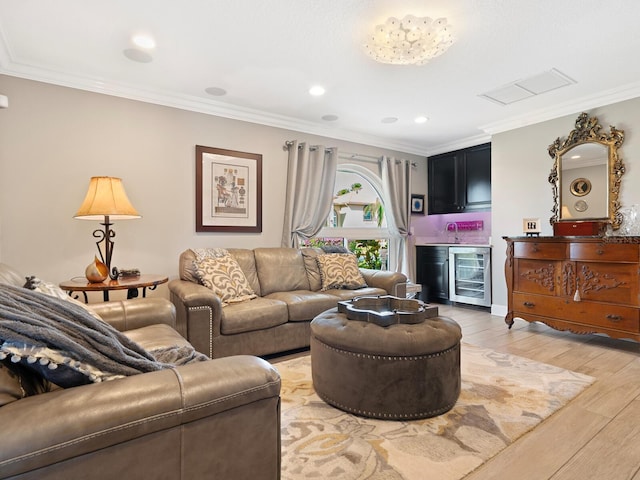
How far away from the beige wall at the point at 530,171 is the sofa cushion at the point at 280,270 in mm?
2677

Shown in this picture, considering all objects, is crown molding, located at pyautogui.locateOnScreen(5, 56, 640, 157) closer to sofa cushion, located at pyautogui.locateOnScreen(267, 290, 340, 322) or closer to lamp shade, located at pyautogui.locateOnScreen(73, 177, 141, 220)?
lamp shade, located at pyautogui.locateOnScreen(73, 177, 141, 220)

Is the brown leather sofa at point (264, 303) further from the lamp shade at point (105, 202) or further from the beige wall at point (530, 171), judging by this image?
the beige wall at point (530, 171)

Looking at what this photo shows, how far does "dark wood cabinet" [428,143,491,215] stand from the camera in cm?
511

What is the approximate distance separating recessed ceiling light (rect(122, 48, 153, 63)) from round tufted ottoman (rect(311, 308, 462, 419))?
254cm

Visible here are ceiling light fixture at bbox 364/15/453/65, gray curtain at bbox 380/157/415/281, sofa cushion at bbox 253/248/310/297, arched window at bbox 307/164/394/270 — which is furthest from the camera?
gray curtain at bbox 380/157/415/281

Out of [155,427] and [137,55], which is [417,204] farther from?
[155,427]

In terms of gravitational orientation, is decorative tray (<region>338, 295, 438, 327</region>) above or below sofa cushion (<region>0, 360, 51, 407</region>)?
below

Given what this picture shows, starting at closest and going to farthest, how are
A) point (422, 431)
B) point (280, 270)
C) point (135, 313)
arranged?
1. point (422, 431)
2. point (135, 313)
3. point (280, 270)

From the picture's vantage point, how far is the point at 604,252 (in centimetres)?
324

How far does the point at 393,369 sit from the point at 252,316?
4.53 feet

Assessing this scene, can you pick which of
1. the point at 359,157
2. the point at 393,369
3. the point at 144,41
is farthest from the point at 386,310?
the point at 359,157

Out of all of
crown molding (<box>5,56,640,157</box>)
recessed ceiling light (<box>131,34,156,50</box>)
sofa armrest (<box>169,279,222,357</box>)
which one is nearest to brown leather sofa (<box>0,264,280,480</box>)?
sofa armrest (<box>169,279,222,357</box>)

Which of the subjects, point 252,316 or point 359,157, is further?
point 359,157

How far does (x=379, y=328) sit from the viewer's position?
204 centimetres
